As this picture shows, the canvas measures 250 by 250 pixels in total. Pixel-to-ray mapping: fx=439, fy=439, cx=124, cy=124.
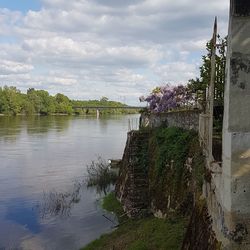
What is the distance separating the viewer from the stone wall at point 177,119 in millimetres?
16750

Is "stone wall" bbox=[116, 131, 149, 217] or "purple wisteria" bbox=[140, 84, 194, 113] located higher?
"purple wisteria" bbox=[140, 84, 194, 113]

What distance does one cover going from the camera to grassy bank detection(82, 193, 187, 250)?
12.9 m

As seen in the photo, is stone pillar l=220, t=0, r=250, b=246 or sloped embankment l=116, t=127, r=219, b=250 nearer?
stone pillar l=220, t=0, r=250, b=246

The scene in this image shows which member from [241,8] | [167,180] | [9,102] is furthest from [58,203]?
[9,102]

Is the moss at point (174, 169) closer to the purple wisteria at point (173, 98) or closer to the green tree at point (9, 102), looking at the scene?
the purple wisteria at point (173, 98)

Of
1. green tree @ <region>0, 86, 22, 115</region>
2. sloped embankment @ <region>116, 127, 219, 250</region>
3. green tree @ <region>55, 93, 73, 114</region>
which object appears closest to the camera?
sloped embankment @ <region>116, 127, 219, 250</region>

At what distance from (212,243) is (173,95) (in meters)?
18.3

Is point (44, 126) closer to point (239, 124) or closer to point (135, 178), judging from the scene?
point (135, 178)

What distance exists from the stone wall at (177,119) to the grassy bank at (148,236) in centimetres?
386

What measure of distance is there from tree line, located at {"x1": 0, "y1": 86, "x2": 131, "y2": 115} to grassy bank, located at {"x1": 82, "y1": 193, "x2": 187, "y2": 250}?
131m

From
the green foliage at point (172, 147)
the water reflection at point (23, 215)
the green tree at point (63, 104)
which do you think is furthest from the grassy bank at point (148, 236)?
the green tree at point (63, 104)

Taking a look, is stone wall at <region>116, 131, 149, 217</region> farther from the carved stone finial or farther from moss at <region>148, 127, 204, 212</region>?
the carved stone finial

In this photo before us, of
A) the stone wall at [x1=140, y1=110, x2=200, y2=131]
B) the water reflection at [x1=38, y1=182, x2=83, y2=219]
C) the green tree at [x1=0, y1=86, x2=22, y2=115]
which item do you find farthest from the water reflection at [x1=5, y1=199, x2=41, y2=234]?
the green tree at [x1=0, y1=86, x2=22, y2=115]

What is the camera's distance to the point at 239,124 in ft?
25.0
